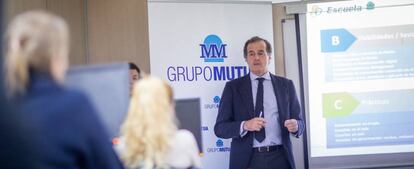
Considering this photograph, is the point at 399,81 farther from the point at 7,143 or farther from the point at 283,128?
the point at 7,143

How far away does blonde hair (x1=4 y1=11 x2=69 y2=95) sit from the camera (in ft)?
5.77

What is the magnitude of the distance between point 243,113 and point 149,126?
251cm

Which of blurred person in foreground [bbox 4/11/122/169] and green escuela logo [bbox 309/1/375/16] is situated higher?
green escuela logo [bbox 309/1/375/16]

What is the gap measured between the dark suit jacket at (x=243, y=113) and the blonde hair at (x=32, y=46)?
2914mm

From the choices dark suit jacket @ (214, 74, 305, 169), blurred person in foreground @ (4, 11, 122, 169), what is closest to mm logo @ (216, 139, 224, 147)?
dark suit jacket @ (214, 74, 305, 169)

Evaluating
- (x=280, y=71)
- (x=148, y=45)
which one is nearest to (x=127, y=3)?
(x=148, y=45)

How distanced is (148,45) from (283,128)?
140 cm

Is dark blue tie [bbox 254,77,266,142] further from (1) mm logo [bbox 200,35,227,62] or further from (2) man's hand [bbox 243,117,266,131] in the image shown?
(1) mm logo [bbox 200,35,227,62]

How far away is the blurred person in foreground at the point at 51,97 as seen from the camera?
1.69 m

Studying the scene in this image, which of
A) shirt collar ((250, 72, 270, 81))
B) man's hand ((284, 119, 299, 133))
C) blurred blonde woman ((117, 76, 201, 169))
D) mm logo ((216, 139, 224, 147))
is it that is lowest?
mm logo ((216, 139, 224, 147))

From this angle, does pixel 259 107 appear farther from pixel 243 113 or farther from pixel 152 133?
pixel 152 133

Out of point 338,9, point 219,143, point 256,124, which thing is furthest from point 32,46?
point 338,9

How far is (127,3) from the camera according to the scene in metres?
5.36

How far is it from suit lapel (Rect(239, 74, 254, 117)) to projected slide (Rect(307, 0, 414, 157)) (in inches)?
31.0
